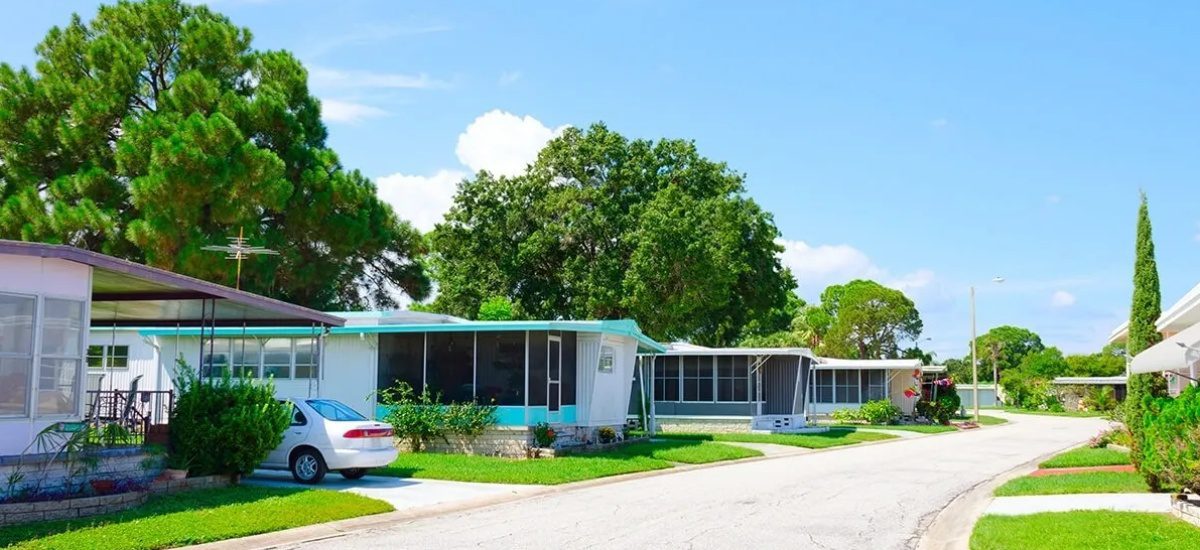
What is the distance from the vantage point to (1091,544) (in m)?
11.3

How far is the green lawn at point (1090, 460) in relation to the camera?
75.4 feet

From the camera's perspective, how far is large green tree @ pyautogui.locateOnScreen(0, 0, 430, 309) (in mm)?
31125

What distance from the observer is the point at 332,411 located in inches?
736

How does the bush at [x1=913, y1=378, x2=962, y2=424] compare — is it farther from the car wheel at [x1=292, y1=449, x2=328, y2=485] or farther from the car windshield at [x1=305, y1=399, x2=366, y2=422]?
the car wheel at [x1=292, y1=449, x2=328, y2=485]

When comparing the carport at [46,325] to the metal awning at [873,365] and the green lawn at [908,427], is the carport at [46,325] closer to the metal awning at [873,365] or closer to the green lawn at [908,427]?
the green lawn at [908,427]

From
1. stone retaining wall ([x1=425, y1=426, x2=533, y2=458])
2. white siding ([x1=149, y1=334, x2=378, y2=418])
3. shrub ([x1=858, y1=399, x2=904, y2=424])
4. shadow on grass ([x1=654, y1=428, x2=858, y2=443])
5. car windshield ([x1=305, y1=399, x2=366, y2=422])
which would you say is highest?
white siding ([x1=149, y1=334, x2=378, y2=418])

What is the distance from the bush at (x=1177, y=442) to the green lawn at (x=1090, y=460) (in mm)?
7038

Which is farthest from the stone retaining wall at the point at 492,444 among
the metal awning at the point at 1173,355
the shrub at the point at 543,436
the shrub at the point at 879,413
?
the shrub at the point at 879,413

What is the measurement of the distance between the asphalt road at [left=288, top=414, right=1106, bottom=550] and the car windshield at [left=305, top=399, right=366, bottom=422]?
Answer: 3.91 m

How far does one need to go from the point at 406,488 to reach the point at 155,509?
16.3ft

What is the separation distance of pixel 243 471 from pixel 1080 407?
71.3 m

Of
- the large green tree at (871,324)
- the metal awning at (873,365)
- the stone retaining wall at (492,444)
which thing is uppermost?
the large green tree at (871,324)

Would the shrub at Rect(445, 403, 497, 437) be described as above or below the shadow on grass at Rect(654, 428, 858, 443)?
above

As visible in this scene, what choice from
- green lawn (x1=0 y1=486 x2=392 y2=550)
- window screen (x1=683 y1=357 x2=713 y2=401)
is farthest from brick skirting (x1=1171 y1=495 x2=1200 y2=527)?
window screen (x1=683 y1=357 x2=713 y2=401)
